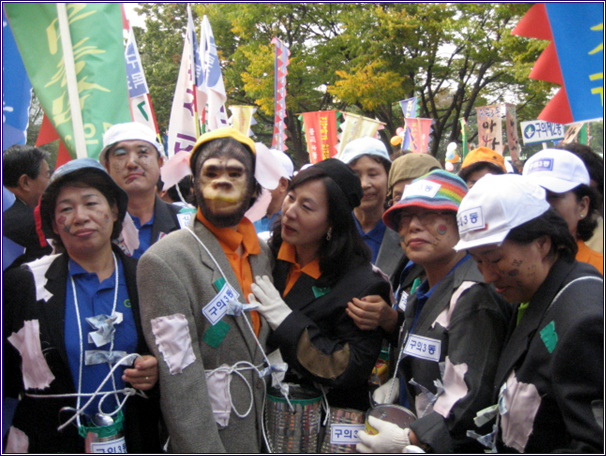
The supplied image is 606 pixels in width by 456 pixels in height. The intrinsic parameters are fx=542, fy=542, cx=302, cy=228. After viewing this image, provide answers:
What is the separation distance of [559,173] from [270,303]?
62.6 inches

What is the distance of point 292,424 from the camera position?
2.34m

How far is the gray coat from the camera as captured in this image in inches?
81.0

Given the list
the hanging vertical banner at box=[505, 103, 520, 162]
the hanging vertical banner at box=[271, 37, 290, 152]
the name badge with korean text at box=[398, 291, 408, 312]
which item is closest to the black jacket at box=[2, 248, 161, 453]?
the name badge with korean text at box=[398, 291, 408, 312]

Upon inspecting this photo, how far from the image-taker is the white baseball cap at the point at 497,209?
187 cm

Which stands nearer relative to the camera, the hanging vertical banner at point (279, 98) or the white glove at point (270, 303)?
the white glove at point (270, 303)

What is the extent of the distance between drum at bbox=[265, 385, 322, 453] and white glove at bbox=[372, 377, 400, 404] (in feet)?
1.06

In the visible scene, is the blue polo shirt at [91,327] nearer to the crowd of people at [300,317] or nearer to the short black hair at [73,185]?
the crowd of people at [300,317]

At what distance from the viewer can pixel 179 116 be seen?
494 centimetres

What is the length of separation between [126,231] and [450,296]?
5.18 ft

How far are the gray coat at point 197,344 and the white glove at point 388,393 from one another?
22.8 inches

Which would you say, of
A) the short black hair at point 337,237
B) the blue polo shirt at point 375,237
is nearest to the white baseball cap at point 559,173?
the short black hair at point 337,237

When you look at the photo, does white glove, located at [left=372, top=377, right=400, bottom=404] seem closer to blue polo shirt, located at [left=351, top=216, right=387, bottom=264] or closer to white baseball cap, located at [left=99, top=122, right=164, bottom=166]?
blue polo shirt, located at [left=351, top=216, right=387, bottom=264]

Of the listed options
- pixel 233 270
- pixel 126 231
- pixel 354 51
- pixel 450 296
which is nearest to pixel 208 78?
pixel 126 231

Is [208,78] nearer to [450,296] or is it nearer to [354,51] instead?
[450,296]
